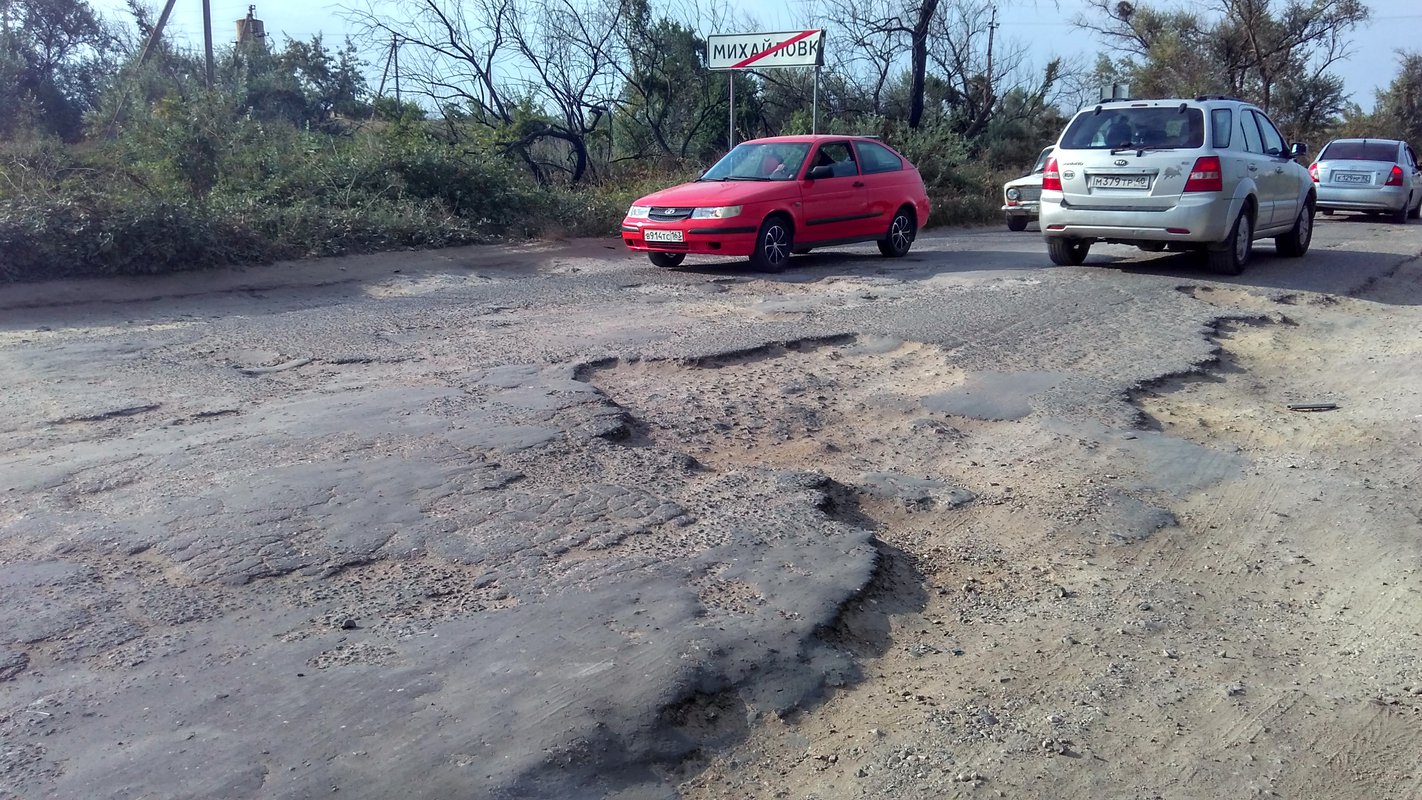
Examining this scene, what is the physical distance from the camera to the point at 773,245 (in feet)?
38.2

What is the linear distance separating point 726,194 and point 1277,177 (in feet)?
18.2

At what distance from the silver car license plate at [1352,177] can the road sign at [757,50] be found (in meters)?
9.70

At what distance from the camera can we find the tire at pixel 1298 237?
12.5 meters

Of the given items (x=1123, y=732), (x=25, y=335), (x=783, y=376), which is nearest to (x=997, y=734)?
(x=1123, y=732)

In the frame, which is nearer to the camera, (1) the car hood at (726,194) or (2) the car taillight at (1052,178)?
(2) the car taillight at (1052,178)

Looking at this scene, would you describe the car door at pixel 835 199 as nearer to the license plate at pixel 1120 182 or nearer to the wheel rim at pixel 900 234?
the wheel rim at pixel 900 234

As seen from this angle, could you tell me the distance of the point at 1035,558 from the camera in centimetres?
427

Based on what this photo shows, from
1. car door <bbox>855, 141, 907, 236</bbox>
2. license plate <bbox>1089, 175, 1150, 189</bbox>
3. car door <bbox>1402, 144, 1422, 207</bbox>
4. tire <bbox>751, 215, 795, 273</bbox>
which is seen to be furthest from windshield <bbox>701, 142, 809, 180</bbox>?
car door <bbox>1402, 144, 1422, 207</bbox>

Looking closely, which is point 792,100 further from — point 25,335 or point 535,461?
point 535,461

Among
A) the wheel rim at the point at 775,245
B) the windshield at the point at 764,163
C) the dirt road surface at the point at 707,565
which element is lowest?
the dirt road surface at the point at 707,565

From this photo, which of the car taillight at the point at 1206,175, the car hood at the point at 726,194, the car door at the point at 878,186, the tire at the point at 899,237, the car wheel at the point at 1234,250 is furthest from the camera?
the tire at the point at 899,237

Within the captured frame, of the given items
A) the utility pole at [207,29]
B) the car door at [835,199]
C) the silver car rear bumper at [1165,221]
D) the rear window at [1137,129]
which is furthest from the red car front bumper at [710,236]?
the utility pole at [207,29]

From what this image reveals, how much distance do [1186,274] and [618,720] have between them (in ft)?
31.8

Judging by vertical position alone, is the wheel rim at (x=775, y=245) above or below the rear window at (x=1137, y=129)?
below
